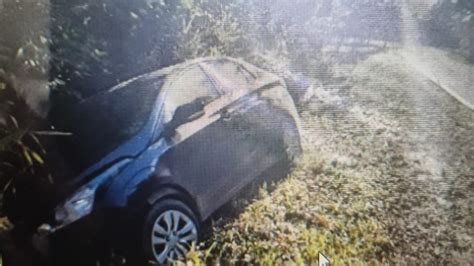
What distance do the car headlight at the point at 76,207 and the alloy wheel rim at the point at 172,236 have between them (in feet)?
0.72

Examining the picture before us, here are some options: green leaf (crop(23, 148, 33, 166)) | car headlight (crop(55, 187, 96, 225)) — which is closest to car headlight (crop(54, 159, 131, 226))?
car headlight (crop(55, 187, 96, 225))

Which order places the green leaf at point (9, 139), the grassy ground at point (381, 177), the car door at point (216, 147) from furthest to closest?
the grassy ground at point (381, 177), the car door at point (216, 147), the green leaf at point (9, 139)

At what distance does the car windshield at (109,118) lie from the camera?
1966mm

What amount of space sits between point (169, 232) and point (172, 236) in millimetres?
18

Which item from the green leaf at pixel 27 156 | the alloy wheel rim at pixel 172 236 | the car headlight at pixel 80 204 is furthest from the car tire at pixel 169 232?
the green leaf at pixel 27 156

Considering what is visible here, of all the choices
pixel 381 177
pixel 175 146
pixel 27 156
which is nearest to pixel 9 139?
pixel 27 156

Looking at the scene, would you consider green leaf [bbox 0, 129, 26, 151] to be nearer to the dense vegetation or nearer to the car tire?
the dense vegetation

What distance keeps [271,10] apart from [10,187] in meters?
1.06

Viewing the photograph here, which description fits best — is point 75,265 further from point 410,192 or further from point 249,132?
point 410,192

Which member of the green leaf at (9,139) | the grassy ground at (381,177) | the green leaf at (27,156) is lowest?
the grassy ground at (381,177)

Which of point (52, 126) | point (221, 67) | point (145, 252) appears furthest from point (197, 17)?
point (145, 252)

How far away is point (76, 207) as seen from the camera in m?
1.92

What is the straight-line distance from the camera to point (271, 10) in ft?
7.18

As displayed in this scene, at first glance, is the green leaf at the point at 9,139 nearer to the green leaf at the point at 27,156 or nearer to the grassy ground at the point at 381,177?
the green leaf at the point at 27,156
